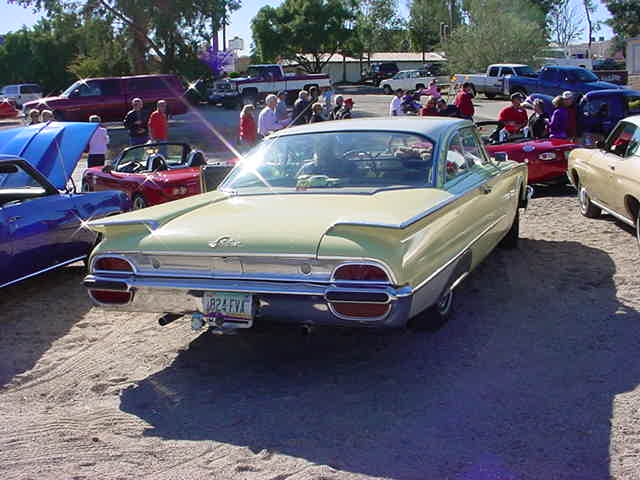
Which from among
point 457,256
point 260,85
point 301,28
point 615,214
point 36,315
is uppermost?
point 301,28

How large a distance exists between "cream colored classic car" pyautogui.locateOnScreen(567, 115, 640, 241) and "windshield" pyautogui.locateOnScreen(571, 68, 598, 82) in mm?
20445

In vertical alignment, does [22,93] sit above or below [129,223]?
above

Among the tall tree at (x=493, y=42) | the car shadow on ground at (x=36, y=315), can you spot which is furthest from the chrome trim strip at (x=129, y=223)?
the tall tree at (x=493, y=42)

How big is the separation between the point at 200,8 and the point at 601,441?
3979cm

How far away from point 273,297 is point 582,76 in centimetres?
2697

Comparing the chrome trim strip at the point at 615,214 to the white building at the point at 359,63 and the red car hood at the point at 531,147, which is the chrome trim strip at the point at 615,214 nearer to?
the red car hood at the point at 531,147

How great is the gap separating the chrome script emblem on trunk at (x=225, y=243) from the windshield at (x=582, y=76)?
26.6m

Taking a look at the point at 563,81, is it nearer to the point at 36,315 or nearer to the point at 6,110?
the point at 6,110

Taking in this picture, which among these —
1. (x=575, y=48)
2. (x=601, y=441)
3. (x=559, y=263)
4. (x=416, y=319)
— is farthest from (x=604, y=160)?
(x=575, y=48)

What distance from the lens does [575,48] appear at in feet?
273

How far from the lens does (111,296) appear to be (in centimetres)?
472

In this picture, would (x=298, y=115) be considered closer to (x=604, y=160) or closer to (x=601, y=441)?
(x=604, y=160)

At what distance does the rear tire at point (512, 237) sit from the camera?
7.67 meters

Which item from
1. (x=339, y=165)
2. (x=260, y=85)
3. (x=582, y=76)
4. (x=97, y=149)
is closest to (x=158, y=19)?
(x=260, y=85)
